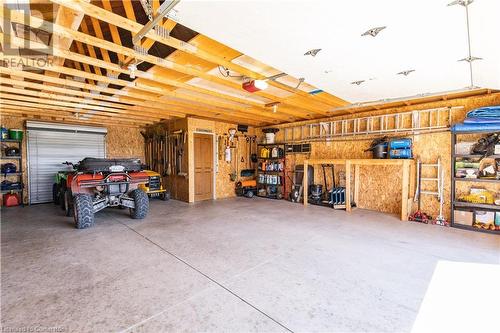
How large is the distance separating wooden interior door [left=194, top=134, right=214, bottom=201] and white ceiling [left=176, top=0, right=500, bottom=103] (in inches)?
191

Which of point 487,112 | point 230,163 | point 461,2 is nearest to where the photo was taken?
point 461,2

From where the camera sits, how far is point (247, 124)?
9164 mm

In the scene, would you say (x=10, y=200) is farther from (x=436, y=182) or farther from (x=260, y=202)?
(x=436, y=182)

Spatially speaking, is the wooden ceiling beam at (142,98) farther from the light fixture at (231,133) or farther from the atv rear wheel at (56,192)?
the atv rear wheel at (56,192)

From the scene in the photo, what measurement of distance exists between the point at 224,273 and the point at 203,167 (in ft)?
18.0

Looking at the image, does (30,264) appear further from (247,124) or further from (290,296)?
(247,124)

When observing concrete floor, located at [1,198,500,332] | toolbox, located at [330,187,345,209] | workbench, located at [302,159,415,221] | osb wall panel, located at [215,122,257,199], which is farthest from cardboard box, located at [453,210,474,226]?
osb wall panel, located at [215,122,257,199]

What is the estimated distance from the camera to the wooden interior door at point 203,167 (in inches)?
307

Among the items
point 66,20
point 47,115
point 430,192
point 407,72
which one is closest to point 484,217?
point 430,192

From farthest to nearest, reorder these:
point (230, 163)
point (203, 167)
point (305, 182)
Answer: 1. point (230, 163)
2. point (203, 167)
3. point (305, 182)

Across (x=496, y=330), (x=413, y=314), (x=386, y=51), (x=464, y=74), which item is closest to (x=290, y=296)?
(x=413, y=314)

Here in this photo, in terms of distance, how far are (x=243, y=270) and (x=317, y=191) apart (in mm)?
4824

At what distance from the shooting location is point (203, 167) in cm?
802

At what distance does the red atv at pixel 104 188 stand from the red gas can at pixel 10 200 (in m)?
2.90
